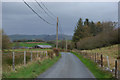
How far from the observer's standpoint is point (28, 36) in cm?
2761

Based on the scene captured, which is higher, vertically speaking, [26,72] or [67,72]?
[26,72]

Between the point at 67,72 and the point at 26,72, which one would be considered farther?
the point at 67,72

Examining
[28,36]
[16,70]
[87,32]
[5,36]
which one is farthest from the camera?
[87,32]

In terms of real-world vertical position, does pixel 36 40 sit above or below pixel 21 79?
above

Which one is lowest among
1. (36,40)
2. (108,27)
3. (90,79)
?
(90,79)

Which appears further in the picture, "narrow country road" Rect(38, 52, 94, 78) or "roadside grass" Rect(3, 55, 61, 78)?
"narrow country road" Rect(38, 52, 94, 78)

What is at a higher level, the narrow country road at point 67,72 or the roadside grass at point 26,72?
the roadside grass at point 26,72

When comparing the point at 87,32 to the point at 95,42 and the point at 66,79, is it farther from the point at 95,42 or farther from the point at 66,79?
the point at 66,79

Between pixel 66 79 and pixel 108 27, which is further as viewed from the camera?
pixel 108 27

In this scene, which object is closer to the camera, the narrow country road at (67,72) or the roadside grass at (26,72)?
the roadside grass at (26,72)

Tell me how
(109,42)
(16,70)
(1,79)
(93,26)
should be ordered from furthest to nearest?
(93,26), (109,42), (16,70), (1,79)

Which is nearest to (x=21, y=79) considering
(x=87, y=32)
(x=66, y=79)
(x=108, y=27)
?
(x=66, y=79)

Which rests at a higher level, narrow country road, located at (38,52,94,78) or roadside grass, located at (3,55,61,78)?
roadside grass, located at (3,55,61,78)

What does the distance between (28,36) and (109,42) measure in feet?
93.8
